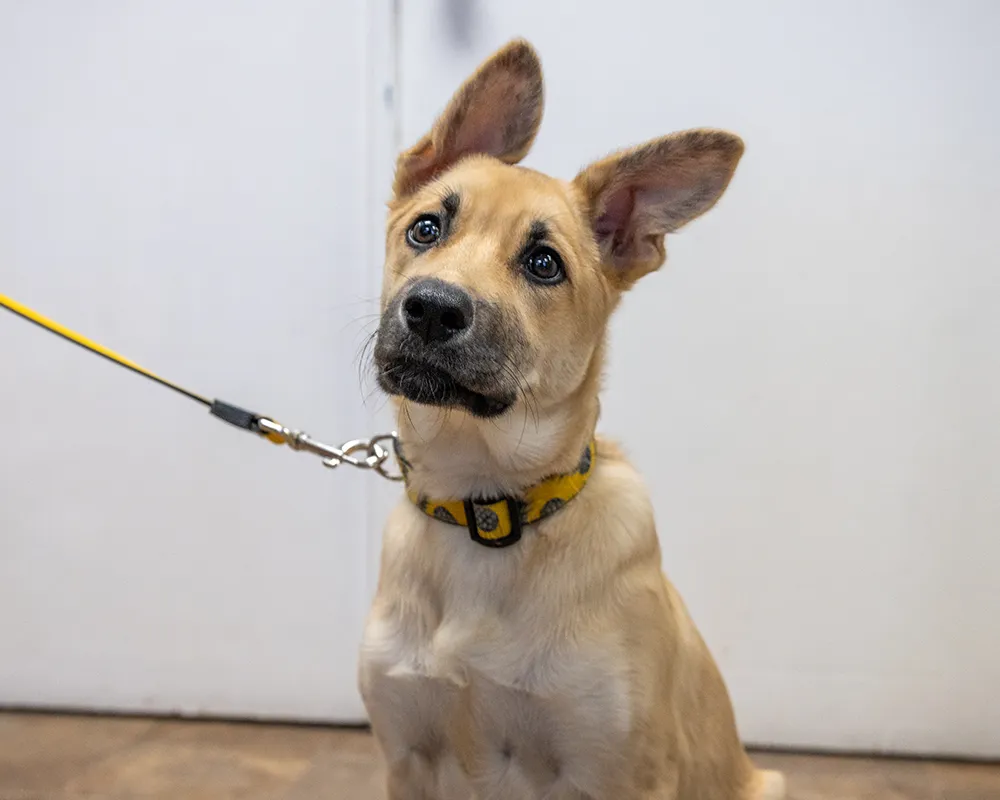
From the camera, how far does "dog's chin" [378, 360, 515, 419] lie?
1.45 meters

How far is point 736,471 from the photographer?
292cm

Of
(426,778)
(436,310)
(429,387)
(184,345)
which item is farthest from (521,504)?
(184,345)

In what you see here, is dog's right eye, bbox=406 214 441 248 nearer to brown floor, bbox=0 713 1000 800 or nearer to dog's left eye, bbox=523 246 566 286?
dog's left eye, bbox=523 246 566 286

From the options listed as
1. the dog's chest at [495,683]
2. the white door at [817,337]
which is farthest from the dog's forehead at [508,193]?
the white door at [817,337]

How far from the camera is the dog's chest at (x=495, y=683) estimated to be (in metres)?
1.51

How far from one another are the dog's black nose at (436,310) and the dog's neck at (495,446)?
0.67 feet

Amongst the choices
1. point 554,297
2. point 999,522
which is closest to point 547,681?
point 554,297

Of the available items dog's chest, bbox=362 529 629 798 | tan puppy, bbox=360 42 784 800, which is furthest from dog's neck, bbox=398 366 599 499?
dog's chest, bbox=362 529 629 798

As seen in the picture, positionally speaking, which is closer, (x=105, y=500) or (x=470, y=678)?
(x=470, y=678)

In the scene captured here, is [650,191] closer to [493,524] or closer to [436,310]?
[436,310]

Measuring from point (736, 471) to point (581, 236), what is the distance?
1462 millimetres

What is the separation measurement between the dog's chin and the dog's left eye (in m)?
0.26

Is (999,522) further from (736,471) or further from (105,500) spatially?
(105,500)

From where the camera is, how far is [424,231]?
167 cm
